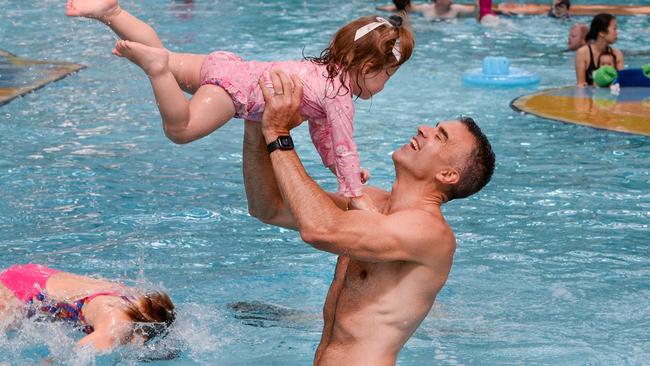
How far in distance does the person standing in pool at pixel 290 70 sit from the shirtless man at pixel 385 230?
265 millimetres

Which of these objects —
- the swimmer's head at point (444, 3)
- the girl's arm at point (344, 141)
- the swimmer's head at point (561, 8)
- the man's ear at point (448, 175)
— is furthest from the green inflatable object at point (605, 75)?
the man's ear at point (448, 175)

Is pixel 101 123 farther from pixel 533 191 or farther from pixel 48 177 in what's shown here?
pixel 533 191

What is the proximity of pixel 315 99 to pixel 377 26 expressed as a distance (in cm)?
39

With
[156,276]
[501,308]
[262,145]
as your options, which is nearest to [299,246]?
[156,276]

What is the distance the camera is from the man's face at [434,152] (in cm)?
396

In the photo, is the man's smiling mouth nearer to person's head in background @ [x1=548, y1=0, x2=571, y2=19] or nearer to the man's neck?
the man's neck

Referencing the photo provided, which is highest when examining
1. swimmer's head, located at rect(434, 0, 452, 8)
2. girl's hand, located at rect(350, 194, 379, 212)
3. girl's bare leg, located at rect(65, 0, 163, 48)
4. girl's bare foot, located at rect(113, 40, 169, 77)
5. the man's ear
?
girl's bare leg, located at rect(65, 0, 163, 48)

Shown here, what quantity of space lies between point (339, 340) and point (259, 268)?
2.88 meters

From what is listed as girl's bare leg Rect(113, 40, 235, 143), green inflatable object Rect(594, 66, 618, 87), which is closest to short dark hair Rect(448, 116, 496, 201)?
girl's bare leg Rect(113, 40, 235, 143)

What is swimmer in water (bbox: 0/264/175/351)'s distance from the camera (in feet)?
16.2

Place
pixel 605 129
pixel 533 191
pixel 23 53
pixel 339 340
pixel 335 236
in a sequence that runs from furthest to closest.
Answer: pixel 23 53, pixel 605 129, pixel 533 191, pixel 339 340, pixel 335 236

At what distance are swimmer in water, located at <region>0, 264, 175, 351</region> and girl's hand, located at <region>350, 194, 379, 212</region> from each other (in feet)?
4.31

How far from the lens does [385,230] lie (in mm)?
3787

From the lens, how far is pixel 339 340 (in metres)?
4.04
